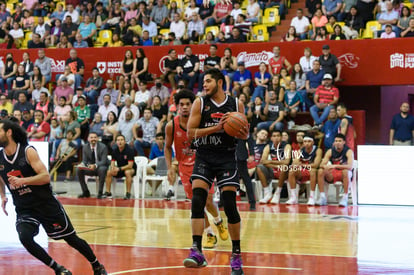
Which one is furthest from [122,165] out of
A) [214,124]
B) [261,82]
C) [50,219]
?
[50,219]

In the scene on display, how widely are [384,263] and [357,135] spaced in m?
9.74

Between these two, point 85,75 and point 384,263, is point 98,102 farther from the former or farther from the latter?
point 384,263

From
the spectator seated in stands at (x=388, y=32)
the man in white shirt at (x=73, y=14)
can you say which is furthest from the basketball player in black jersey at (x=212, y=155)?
the man in white shirt at (x=73, y=14)

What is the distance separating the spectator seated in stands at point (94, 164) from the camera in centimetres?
1730

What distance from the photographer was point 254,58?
65.1ft

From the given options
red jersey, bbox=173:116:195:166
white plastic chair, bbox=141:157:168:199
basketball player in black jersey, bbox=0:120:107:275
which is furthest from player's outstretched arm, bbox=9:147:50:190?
white plastic chair, bbox=141:157:168:199

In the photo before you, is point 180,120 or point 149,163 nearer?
point 180,120

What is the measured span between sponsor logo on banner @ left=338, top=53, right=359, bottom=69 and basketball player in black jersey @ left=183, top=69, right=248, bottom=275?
1161 cm

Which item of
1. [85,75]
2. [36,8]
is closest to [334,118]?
[85,75]

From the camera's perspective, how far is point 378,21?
19219 millimetres

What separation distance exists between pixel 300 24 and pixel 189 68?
3362mm

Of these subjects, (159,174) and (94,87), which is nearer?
(159,174)

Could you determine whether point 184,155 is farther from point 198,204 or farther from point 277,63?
point 277,63

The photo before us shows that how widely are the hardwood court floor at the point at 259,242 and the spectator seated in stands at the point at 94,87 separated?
620cm
